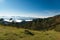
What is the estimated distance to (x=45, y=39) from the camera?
17.5 metres

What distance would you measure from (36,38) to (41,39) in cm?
66

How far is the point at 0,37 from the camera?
16.1m

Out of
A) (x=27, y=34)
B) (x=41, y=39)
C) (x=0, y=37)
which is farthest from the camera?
(x=27, y=34)

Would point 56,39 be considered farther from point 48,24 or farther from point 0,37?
point 48,24

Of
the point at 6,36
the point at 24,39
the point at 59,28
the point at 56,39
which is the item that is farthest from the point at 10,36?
the point at 59,28

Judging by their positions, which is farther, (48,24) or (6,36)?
(48,24)

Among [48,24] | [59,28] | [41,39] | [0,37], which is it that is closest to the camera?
[0,37]

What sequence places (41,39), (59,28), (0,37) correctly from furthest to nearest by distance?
(59,28)
(41,39)
(0,37)

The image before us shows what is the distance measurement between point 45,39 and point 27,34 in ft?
9.19

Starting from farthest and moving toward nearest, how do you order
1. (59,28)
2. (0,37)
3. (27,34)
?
(59,28)
(27,34)
(0,37)

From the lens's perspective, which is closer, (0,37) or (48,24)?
(0,37)

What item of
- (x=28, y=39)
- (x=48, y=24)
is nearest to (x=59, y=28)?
(x=48, y=24)

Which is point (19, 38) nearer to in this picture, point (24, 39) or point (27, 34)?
point (24, 39)

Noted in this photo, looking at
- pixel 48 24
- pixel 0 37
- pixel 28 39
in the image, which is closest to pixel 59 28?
pixel 48 24
